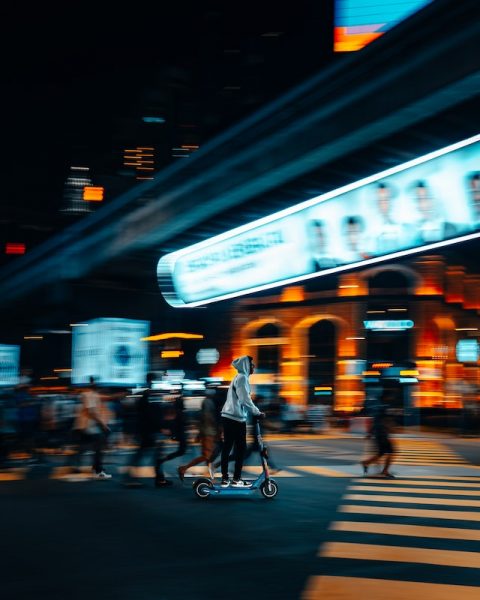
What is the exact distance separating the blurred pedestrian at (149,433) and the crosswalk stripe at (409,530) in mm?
4209

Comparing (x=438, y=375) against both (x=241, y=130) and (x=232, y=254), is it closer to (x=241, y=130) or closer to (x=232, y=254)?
(x=232, y=254)

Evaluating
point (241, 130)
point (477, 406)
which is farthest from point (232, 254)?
point (477, 406)

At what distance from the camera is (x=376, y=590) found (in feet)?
19.2

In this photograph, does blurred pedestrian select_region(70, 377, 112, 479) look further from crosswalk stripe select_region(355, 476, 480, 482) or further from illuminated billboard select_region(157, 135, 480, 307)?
illuminated billboard select_region(157, 135, 480, 307)

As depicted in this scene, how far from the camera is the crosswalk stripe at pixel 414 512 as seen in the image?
9.19m

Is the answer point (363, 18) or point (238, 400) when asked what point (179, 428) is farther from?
point (363, 18)

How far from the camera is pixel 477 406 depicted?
2692 centimetres

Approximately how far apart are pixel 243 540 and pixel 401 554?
1.58m

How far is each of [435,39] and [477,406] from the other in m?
17.5

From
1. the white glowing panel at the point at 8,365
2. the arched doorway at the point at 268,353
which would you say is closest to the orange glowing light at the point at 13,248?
the arched doorway at the point at 268,353

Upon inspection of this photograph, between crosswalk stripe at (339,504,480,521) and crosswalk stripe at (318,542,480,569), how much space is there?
6.37 feet

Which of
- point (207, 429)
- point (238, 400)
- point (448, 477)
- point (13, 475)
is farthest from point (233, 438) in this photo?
point (13, 475)

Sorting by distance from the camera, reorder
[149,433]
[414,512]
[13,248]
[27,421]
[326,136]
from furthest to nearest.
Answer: [13,248], [27,421], [326,136], [149,433], [414,512]

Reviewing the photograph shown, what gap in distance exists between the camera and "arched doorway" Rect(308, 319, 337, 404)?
37.3m
